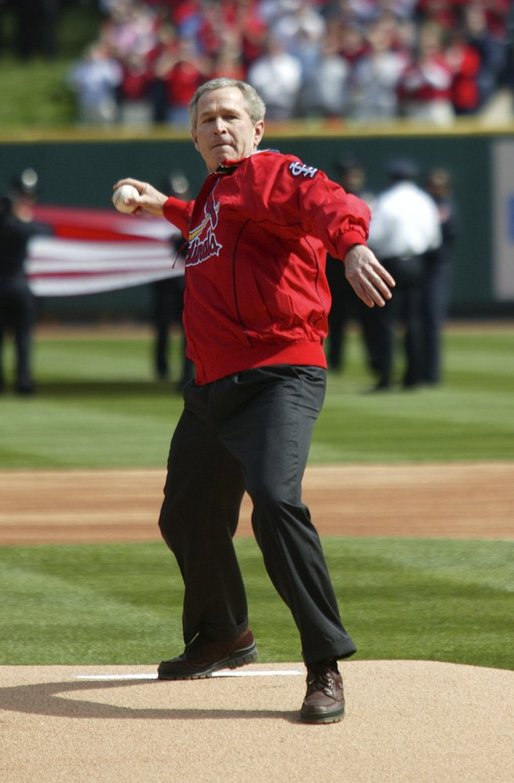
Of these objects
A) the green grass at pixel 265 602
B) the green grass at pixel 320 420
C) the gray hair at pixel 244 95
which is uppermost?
the gray hair at pixel 244 95

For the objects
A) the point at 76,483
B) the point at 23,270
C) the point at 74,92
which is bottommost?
the point at 76,483

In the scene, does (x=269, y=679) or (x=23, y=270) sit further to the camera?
(x=23, y=270)

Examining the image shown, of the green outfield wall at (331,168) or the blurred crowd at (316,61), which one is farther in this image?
the blurred crowd at (316,61)

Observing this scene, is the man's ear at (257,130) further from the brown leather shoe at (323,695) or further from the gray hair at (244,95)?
the brown leather shoe at (323,695)

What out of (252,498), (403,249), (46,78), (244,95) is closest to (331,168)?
(46,78)

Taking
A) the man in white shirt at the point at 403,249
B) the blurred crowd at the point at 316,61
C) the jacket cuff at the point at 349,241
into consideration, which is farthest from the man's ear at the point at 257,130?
the blurred crowd at the point at 316,61

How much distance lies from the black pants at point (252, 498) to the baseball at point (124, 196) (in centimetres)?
78

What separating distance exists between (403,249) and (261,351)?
10.9m

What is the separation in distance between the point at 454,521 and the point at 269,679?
3945 millimetres

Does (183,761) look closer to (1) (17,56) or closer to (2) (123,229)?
(2) (123,229)

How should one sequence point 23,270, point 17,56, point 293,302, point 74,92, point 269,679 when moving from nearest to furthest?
point 293,302 → point 269,679 → point 23,270 → point 74,92 → point 17,56

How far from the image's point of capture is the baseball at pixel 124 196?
5.75m

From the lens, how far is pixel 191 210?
224 inches

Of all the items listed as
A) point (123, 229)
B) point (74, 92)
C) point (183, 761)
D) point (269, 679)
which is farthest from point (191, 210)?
point (74, 92)
